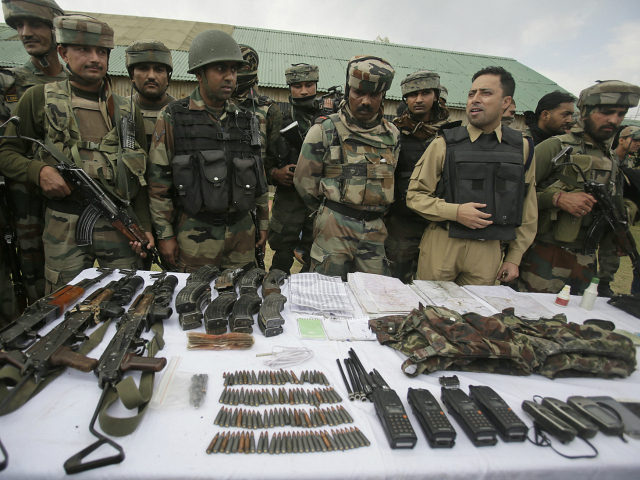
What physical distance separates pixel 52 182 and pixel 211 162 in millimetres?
1158

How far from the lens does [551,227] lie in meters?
3.57

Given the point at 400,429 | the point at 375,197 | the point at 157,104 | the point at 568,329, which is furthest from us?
the point at 157,104

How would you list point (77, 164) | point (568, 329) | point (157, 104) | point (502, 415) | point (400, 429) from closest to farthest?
1. point (400, 429)
2. point (502, 415)
3. point (568, 329)
4. point (77, 164)
5. point (157, 104)

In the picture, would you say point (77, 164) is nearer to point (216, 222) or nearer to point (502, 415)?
point (216, 222)

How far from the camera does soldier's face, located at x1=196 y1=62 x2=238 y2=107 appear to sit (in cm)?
289

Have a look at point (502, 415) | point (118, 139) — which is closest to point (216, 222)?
point (118, 139)

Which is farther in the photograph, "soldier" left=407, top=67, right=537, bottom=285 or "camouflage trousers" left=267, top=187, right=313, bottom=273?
"camouflage trousers" left=267, top=187, right=313, bottom=273

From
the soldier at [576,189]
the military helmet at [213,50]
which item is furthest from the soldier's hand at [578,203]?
Result: the military helmet at [213,50]

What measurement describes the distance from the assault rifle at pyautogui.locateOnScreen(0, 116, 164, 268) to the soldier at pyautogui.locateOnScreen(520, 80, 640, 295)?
3.82 meters

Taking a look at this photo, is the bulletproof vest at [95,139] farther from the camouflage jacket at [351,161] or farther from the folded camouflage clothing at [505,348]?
the folded camouflage clothing at [505,348]

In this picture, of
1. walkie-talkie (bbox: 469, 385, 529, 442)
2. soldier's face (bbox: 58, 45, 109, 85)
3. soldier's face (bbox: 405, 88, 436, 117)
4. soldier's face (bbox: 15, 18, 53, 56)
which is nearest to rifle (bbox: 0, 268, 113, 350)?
soldier's face (bbox: 58, 45, 109, 85)

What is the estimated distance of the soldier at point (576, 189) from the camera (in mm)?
3238

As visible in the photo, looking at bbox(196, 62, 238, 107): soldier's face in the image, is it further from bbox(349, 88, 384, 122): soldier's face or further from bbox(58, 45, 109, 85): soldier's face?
bbox(349, 88, 384, 122): soldier's face

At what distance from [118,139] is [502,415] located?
10.5 ft
